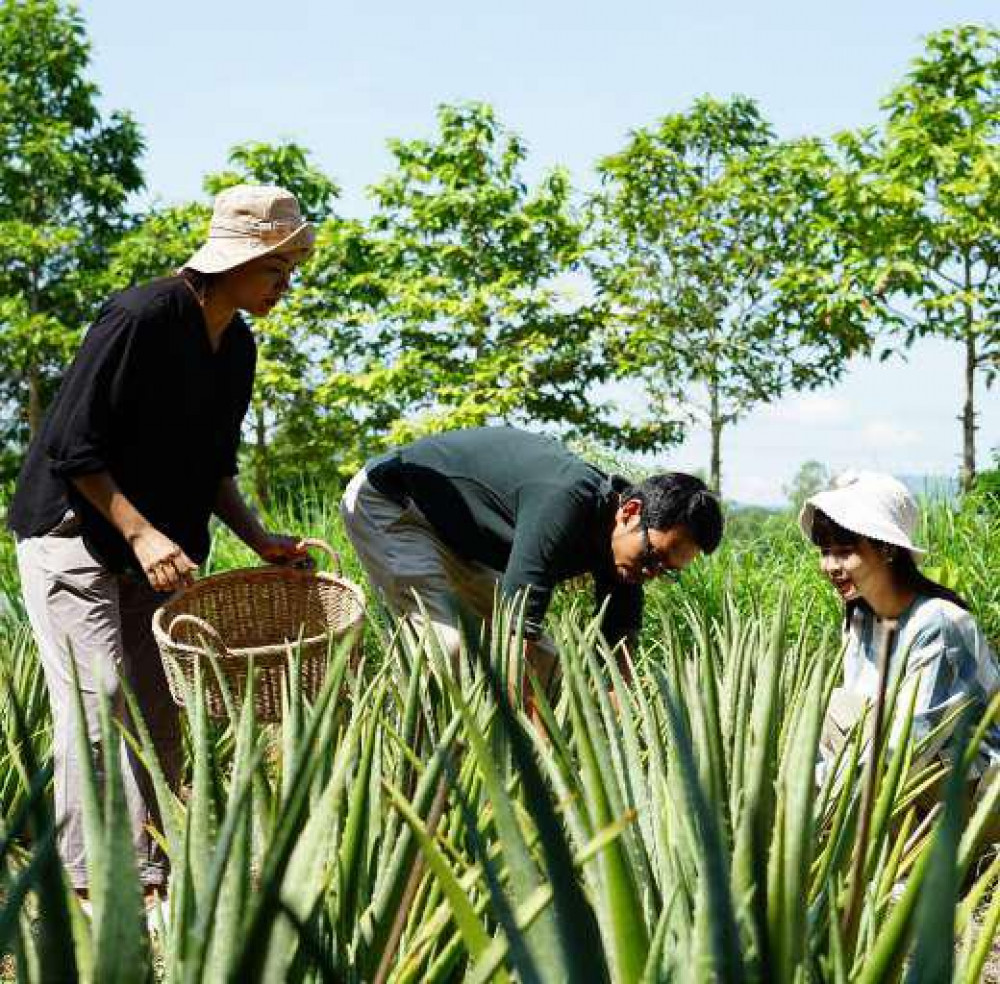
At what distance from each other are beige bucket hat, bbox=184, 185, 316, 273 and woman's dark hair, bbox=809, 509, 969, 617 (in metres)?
1.35

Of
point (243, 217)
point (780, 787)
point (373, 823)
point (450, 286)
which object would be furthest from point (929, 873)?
point (450, 286)

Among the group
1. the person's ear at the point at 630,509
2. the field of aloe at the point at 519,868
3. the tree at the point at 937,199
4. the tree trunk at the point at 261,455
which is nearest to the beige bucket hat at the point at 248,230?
the person's ear at the point at 630,509

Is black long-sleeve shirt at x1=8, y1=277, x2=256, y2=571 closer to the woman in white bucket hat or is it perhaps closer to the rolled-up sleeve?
the rolled-up sleeve

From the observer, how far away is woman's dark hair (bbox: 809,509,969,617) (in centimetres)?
300

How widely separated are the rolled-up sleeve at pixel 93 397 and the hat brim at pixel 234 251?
220 mm

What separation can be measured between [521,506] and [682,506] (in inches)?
16.9

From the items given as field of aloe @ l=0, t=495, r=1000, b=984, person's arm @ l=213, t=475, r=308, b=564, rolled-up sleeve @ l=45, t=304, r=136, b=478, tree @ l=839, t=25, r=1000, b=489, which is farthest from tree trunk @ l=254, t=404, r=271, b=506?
field of aloe @ l=0, t=495, r=1000, b=984

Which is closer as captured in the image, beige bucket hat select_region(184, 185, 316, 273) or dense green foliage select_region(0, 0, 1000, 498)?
beige bucket hat select_region(184, 185, 316, 273)

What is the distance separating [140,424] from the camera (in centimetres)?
278

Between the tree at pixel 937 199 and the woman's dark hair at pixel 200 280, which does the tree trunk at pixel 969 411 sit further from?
the woman's dark hair at pixel 200 280

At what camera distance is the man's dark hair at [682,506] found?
10.0ft

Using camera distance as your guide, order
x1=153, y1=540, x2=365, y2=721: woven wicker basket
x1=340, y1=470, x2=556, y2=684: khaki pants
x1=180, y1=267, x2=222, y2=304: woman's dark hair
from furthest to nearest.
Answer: x1=340, y1=470, x2=556, y2=684: khaki pants, x1=153, y1=540, x2=365, y2=721: woven wicker basket, x1=180, y1=267, x2=222, y2=304: woman's dark hair

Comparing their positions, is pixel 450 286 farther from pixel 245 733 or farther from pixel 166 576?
pixel 245 733

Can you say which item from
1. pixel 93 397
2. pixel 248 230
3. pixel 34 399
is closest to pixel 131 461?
pixel 93 397
